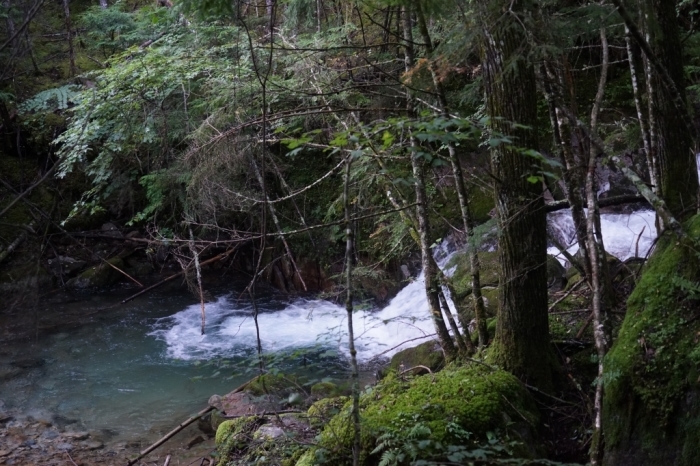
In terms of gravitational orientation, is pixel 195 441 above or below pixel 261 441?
below

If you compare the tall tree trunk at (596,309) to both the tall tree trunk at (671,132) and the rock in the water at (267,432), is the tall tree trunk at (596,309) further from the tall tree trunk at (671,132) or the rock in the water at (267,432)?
the rock in the water at (267,432)

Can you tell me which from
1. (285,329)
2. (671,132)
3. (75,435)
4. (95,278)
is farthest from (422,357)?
(95,278)

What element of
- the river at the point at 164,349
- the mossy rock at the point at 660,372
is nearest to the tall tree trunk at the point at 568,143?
the mossy rock at the point at 660,372

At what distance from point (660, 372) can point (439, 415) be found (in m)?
1.33

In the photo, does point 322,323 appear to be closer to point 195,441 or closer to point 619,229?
point 195,441

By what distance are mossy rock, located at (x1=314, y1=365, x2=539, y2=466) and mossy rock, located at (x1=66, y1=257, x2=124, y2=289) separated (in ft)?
35.4

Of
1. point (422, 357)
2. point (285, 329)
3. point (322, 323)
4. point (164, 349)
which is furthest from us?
point (322, 323)

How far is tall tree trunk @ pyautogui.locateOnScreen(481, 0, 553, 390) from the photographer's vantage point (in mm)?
3975

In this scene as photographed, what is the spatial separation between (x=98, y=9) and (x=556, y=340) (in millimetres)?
13681

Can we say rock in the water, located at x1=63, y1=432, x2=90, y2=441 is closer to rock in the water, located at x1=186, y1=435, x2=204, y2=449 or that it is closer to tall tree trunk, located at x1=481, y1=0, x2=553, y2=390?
rock in the water, located at x1=186, y1=435, x2=204, y2=449

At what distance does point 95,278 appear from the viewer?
1338 centimetres

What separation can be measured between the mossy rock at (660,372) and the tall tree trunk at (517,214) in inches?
31.5

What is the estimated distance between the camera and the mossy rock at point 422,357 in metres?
6.31

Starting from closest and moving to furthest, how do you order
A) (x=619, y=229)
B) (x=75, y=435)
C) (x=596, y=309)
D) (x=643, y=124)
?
(x=596, y=309) → (x=643, y=124) → (x=75, y=435) → (x=619, y=229)
